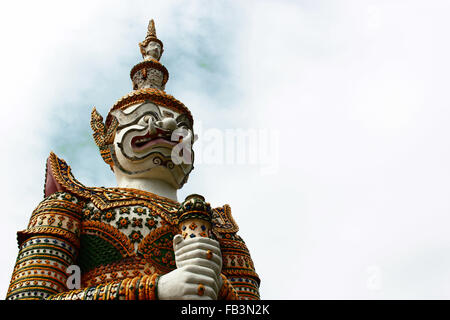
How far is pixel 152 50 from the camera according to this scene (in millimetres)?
8883

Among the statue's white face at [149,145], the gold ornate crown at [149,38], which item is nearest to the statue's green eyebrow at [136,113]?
the statue's white face at [149,145]

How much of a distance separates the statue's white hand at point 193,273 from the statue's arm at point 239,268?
1.60 m

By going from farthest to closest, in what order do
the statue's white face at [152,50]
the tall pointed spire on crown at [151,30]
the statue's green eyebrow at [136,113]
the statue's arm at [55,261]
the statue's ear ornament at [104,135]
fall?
the tall pointed spire on crown at [151,30] < the statue's white face at [152,50] < the statue's ear ornament at [104,135] < the statue's green eyebrow at [136,113] < the statue's arm at [55,261]

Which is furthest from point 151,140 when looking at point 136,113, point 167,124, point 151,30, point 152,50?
point 151,30

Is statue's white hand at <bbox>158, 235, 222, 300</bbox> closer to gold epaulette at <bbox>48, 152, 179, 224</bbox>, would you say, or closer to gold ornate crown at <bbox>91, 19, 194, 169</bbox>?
gold epaulette at <bbox>48, 152, 179, 224</bbox>

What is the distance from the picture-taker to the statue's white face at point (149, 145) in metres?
6.77

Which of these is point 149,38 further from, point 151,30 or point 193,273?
point 193,273

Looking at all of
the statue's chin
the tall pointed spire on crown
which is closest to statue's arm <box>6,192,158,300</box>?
the statue's chin

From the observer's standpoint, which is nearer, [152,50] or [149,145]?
[149,145]

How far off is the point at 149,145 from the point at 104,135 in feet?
3.37

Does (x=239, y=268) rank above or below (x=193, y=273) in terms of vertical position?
above

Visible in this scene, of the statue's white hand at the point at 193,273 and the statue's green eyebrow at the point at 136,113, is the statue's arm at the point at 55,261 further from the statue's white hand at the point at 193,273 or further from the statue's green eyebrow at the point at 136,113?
the statue's green eyebrow at the point at 136,113

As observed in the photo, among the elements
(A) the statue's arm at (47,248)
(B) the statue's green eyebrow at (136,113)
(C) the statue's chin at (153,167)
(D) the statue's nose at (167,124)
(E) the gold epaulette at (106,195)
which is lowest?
(A) the statue's arm at (47,248)
